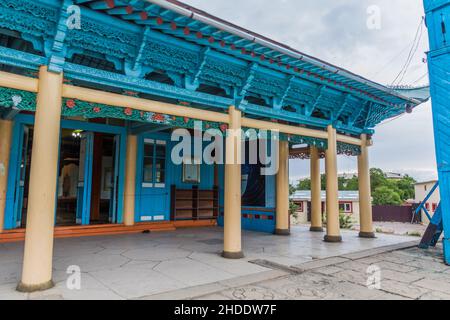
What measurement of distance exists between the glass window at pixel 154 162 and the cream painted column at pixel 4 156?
3.06m

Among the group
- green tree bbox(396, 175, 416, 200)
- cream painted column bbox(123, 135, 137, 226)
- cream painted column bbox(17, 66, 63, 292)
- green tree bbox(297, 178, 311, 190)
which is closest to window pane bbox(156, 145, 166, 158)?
cream painted column bbox(123, 135, 137, 226)

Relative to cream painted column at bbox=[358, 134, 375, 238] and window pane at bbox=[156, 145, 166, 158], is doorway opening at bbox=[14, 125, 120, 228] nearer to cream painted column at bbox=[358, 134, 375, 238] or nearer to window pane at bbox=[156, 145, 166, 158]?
window pane at bbox=[156, 145, 166, 158]

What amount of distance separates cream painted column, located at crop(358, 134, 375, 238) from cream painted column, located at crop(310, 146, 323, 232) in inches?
48.0

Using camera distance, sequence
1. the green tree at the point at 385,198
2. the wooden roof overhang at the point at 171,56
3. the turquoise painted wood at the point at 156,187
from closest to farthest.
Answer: the wooden roof overhang at the point at 171,56, the turquoise painted wood at the point at 156,187, the green tree at the point at 385,198

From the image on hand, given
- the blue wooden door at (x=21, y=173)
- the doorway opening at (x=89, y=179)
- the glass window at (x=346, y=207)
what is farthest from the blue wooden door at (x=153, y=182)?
the glass window at (x=346, y=207)

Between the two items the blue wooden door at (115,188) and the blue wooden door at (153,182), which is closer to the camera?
the blue wooden door at (115,188)

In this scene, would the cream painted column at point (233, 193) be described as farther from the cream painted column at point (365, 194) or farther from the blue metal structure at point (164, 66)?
the cream painted column at point (365, 194)

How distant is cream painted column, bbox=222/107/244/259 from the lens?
16.3 ft

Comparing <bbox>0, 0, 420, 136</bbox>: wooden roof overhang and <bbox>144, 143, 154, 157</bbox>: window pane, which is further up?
<bbox>0, 0, 420, 136</bbox>: wooden roof overhang

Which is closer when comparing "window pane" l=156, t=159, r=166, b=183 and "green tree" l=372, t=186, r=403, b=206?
"window pane" l=156, t=159, r=166, b=183

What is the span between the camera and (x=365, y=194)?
7758 mm

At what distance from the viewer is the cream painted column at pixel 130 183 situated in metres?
7.63

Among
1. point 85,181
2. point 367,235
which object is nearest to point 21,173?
point 85,181

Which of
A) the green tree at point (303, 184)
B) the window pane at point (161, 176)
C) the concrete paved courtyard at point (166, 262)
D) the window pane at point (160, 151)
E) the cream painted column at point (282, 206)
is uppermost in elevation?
the green tree at point (303, 184)
